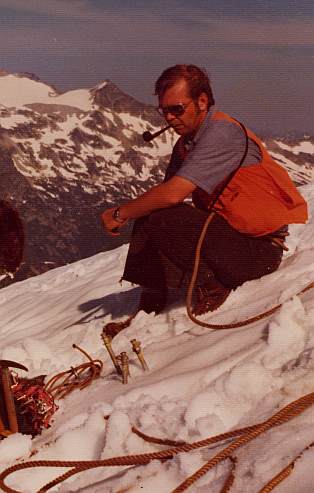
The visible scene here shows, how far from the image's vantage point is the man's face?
3912 mm

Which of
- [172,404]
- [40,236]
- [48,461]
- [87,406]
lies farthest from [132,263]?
[40,236]

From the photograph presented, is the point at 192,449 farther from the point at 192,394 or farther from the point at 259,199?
the point at 259,199

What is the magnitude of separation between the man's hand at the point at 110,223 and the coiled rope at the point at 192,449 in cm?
159

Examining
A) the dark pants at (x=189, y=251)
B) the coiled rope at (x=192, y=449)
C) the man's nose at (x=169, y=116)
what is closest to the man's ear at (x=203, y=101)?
Answer: the man's nose at (x=169, y=116)

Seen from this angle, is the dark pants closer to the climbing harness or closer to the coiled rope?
the climbing harness

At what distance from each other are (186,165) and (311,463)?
2.08 metres

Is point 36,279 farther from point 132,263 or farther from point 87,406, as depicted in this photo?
point 87,406

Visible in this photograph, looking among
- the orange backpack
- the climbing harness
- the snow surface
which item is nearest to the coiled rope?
the snow surface

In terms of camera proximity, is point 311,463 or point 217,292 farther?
point 217,292

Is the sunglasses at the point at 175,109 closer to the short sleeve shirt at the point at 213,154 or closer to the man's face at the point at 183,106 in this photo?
the man's face at the point at 183,106

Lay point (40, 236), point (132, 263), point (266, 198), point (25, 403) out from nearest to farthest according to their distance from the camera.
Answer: point (25, 403) → point (266, 198) → point (132, 263) → point (40, 236)

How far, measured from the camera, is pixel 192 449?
8.30 feet

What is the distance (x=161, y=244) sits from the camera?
13.3ft

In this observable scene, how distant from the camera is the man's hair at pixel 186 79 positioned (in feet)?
12.9
